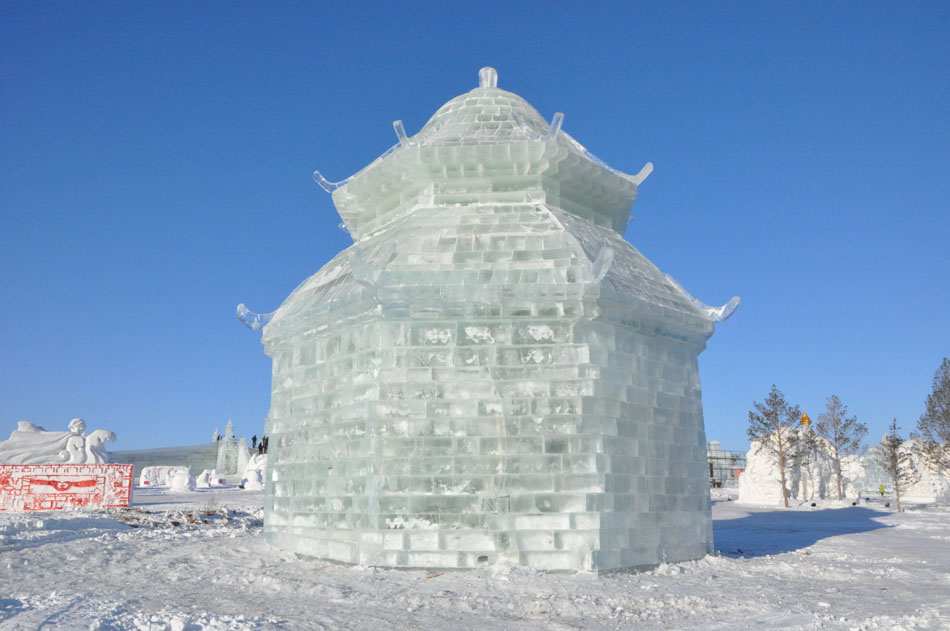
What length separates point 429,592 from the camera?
7.38 m

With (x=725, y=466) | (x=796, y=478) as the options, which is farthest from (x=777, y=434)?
(x=725, y=466)

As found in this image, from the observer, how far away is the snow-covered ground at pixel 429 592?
6.29 meters

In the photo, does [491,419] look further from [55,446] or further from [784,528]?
[55,446]

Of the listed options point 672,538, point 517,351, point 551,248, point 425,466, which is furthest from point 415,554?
point 551,248

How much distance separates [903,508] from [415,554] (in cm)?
2927

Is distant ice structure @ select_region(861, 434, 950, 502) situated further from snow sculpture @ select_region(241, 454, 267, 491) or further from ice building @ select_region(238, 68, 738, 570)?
snow sculpture @ select_region(241, 454, 267, 491)

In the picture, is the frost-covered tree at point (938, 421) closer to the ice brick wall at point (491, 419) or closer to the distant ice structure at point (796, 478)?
the distant ice structure at point (796, 478)

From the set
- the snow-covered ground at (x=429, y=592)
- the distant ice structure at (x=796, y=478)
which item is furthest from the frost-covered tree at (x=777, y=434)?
the snow-covered ground at (x=429, y=592)

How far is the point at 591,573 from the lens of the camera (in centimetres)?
841

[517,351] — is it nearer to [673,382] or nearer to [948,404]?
[673,382]

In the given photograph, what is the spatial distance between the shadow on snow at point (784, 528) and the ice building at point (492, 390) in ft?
11.2

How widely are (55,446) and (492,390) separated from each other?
22580 millimetres

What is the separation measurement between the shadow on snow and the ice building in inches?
135

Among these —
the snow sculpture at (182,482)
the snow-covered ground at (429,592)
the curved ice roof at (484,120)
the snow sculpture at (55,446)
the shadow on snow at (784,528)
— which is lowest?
the shadow on snow at (784,528)
